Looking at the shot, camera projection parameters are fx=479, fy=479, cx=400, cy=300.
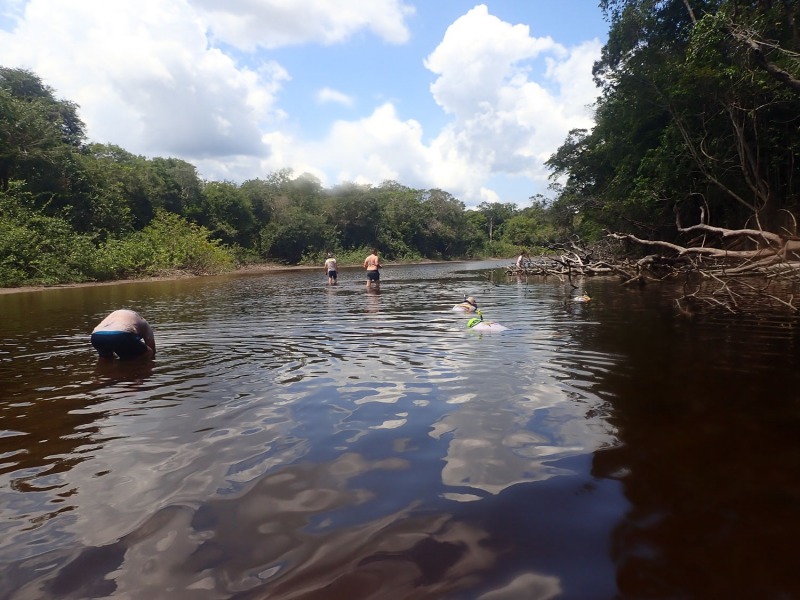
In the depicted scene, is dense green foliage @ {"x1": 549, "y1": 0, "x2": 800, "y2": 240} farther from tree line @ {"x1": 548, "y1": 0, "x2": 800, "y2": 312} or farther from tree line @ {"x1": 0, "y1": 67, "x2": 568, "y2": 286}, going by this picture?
tree line @ {"x1": 0, "y1": 67, "x2": 568, "y2": 286}

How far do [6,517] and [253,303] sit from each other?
1460 centimetres

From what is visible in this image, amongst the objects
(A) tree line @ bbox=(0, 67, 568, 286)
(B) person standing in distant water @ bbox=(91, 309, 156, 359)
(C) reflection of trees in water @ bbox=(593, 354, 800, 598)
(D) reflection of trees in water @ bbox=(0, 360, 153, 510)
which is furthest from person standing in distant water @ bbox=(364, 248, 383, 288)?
(C) reflection of trees in water @ bbox=(593, 354, 800, 598)

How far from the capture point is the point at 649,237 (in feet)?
77.3

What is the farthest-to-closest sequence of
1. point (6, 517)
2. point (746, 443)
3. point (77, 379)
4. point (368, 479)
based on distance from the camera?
point (77, 379) < point (746, 443) < point (368, 479) < point (6, 517)

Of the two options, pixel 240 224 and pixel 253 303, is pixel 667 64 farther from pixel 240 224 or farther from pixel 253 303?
pixel 240 224

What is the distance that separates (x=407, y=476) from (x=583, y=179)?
34518mm

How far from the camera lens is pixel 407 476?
3566 mm

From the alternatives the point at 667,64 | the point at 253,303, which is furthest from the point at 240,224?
the point at 667,64

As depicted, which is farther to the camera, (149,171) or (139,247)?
(149,171)

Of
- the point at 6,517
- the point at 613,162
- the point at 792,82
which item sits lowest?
the point at 6,517

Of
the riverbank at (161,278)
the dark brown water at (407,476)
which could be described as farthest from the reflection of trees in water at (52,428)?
the riverbank at (161,278)

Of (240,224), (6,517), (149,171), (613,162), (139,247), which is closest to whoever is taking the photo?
(6,517)

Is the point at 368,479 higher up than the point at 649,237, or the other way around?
the point at 649,237

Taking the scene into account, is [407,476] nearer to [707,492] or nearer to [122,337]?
[707,492]
